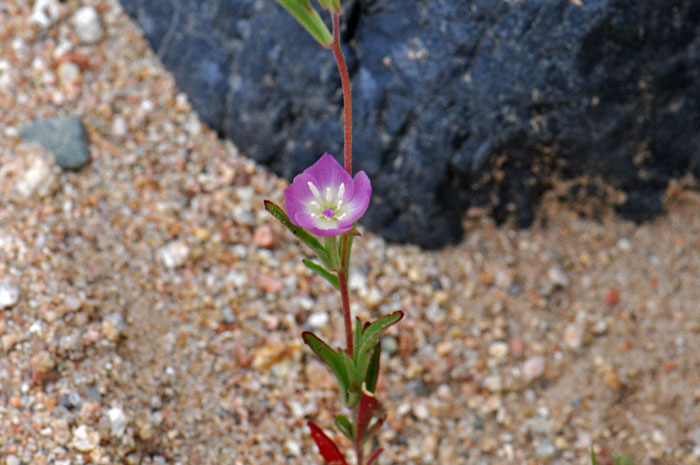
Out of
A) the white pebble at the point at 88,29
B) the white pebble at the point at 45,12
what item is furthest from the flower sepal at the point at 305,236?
the white pebble at the point at 45,12

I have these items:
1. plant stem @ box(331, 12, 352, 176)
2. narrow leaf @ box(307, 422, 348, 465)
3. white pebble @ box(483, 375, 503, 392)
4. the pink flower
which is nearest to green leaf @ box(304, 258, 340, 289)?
the pink flower

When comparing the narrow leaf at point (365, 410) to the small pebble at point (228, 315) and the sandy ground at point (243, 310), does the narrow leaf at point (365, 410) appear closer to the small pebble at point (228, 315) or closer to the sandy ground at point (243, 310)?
the sandy ground at point (243, 310)

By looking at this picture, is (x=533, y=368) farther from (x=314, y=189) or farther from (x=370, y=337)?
(x=314, y=189)

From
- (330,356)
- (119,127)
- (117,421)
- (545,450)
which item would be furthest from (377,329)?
(119,127)

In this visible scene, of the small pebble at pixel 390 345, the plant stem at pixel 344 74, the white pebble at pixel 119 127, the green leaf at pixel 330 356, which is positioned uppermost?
the plant stem at pixel 344 74

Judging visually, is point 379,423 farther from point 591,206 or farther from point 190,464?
point 591,206

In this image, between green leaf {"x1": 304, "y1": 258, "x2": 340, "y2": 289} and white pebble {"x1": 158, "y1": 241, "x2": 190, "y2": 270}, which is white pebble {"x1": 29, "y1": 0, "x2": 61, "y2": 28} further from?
green leaf {"x1": 304, "y1": 258, "x2": 340, "y2": 289}
